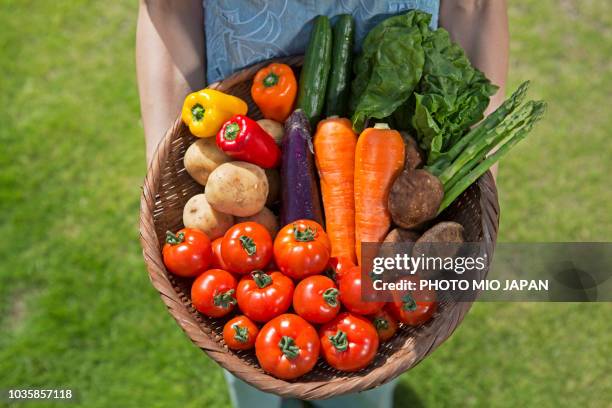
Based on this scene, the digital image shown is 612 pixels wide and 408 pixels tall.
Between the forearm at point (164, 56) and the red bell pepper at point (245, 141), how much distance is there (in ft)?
1.01

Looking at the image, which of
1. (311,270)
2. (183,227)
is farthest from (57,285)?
(311,270)

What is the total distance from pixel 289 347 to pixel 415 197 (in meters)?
0.61

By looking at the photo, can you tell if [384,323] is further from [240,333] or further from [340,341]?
[240,333]

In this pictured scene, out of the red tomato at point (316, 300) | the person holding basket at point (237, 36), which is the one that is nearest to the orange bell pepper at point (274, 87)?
the person holding basket at point (237, 36)

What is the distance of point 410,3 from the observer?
7.13ft

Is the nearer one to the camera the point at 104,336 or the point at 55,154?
the point at 104,336

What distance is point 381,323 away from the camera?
1.98 meters

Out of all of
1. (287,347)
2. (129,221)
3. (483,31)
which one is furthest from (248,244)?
(129,221)

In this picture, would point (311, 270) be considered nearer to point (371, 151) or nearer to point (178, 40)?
point (371, 151)

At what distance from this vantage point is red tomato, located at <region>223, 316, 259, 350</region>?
74.6 inches

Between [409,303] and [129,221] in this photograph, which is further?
[129,221]

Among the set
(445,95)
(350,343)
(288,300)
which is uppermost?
(445,95)

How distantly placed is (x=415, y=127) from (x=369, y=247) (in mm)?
443

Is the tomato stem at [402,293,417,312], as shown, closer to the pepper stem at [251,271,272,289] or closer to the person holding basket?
the pepper stem at [251,271,272,289]
